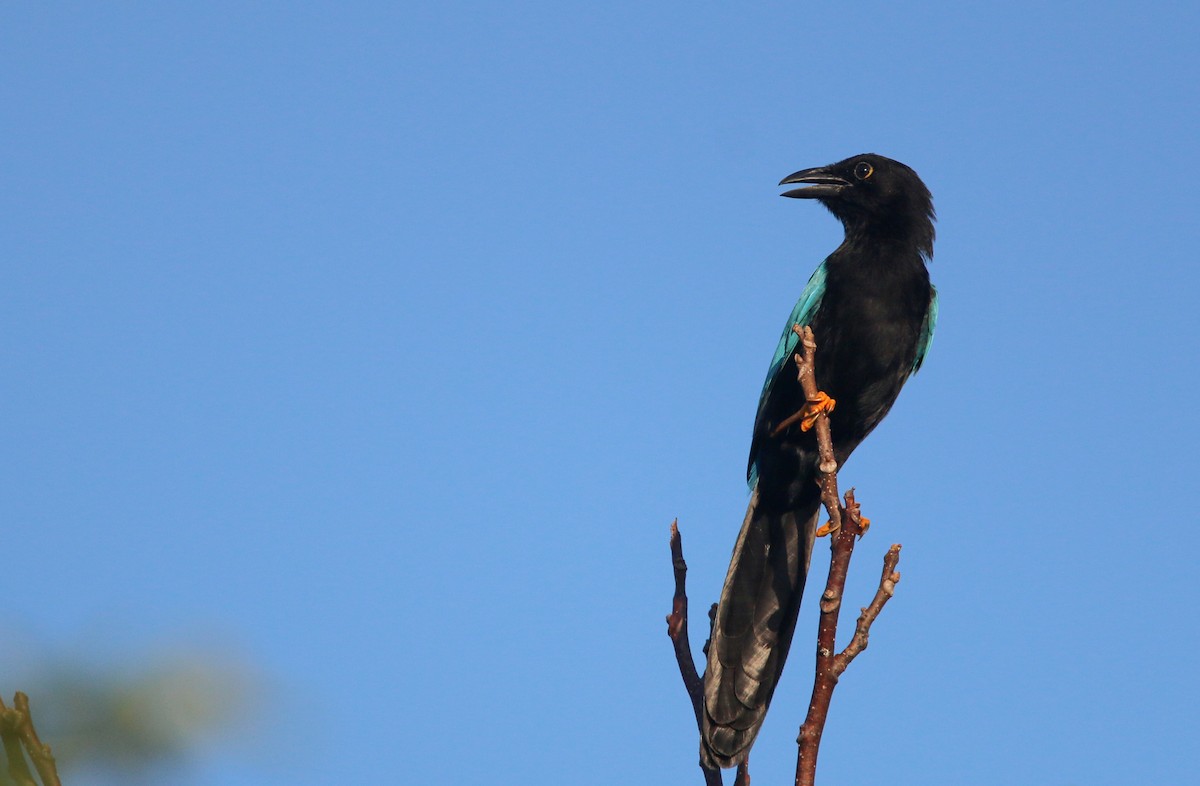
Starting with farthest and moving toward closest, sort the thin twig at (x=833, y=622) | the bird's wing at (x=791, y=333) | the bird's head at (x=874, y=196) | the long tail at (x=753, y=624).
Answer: the bird's head at (x=874, y=196), the bird's wing at (x=791, y=333), the long tail at (x=753, y=624), the thin twig at (x=833, y=622)

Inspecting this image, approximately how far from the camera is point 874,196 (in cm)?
685

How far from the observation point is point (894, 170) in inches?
275

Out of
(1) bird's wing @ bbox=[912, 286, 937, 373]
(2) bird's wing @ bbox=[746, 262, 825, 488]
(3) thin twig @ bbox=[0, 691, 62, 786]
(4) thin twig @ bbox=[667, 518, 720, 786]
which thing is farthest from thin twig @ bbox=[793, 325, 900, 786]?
(1) bird's wing @ bbox=[912, 286, 937, 373]

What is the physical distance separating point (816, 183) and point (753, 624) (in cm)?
321

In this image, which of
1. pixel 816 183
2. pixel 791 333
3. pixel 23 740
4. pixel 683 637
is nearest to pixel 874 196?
pixel 816 183

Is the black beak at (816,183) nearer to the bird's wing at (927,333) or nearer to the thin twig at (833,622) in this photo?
the bird's wing at (927,333)

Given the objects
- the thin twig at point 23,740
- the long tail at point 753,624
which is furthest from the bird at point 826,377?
the thin twig at point 23,740

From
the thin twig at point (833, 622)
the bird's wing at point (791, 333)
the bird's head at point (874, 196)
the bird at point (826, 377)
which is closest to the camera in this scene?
the thin twig at point (833, 622)

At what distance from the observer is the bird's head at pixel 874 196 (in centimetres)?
669

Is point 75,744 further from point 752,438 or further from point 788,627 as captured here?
point 752,438

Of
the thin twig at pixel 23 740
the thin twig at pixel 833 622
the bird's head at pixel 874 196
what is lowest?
the thin twig at pixel 23 740

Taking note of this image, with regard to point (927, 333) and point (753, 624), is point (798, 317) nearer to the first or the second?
point (927, 333)

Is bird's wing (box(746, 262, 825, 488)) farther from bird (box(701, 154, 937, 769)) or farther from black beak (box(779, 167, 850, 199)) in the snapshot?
black beak (box(779, 167, 850, 199))

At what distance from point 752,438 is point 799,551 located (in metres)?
0.83
